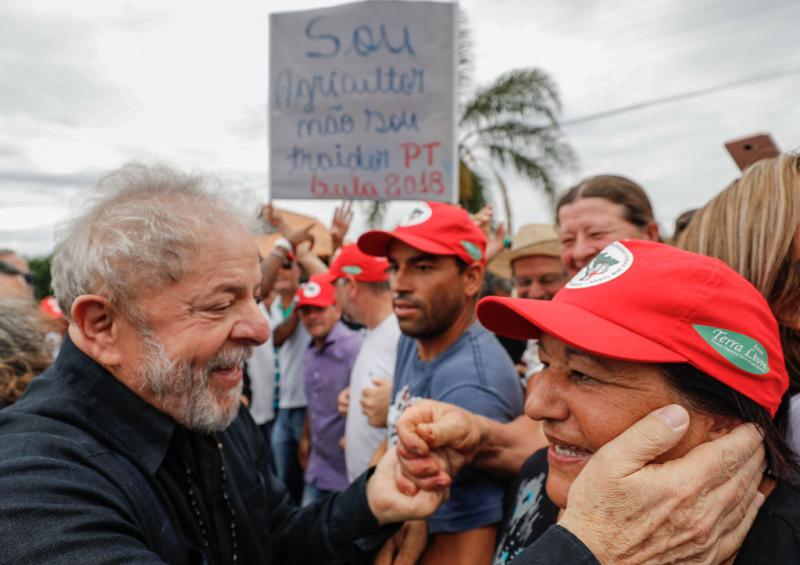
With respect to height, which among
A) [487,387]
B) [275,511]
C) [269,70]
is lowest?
[275,511]

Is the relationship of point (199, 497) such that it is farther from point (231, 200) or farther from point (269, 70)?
point (269, 70)

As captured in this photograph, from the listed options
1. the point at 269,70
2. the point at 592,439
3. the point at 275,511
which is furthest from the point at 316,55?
the point at 592,439

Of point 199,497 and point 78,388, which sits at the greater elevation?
Result: point 78,388

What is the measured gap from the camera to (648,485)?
1.08m

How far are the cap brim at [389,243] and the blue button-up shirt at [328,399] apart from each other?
2.11 m

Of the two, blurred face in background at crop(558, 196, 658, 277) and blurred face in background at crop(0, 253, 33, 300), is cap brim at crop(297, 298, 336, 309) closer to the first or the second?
blurred face in background at crop(0, 253, 33, 300)

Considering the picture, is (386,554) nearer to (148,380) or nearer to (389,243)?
(148,380)

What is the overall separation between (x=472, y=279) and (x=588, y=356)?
4.92 ft

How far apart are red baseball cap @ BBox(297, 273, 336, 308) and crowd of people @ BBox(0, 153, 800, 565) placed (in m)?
2.43

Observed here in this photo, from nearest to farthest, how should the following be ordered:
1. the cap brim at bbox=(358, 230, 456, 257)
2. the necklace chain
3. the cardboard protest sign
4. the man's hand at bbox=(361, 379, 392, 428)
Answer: the necklace chain → the cap brim at bbox=(358, 230, 456, 257) → the man's hand at bbox=(361, 379, 392, 428) → the cardboard protest sign

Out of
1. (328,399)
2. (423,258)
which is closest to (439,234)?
(423,258)

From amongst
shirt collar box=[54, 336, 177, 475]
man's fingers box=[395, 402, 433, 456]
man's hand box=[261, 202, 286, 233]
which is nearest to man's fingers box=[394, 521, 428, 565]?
man's fingers box=[395, 402, 433, 456]

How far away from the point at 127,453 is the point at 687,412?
124 centimetres

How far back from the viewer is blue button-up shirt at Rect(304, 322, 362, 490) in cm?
452
